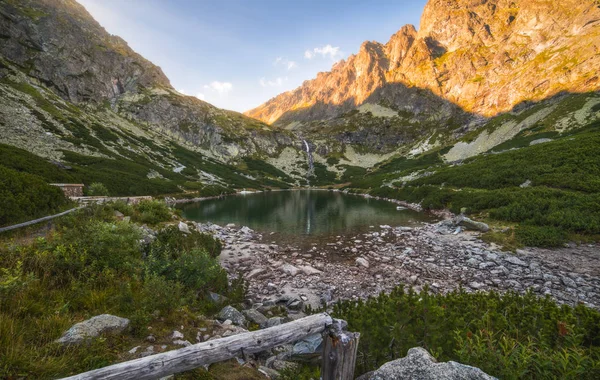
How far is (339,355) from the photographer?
11.9ft

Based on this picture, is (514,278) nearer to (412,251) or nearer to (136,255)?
(412,251)

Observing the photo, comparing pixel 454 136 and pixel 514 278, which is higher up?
pixel 454 136

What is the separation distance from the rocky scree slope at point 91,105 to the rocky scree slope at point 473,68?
6908 cm

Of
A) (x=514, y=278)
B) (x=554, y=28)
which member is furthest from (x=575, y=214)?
(x=554, y=28)

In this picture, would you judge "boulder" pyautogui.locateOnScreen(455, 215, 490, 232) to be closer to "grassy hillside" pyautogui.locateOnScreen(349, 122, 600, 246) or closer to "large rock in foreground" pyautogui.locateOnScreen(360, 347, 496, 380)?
"grassy hillside" pyautogui.locateOnScreen(349, 122, 600, 246)

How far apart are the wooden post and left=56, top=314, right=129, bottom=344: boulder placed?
416 centimetres

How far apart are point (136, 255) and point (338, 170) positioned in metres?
115

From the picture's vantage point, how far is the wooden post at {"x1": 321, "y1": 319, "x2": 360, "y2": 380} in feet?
11.9

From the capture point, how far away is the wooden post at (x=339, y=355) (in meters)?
3.64

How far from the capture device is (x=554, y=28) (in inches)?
4651

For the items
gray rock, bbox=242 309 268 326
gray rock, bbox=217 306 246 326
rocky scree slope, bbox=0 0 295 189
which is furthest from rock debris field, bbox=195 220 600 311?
rocky scree slope, bbox=0 0 295 189

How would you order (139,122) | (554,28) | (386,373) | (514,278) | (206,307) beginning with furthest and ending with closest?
(554,28) → (139,122) → (514,278) → (206,307) → (386,373)

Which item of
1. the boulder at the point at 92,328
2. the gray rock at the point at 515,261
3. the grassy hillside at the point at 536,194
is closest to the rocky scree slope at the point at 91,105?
the boulder at the point at 92,328

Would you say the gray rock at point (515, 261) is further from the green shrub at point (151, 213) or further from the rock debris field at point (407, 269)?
the green shrub at point (151, 213)
